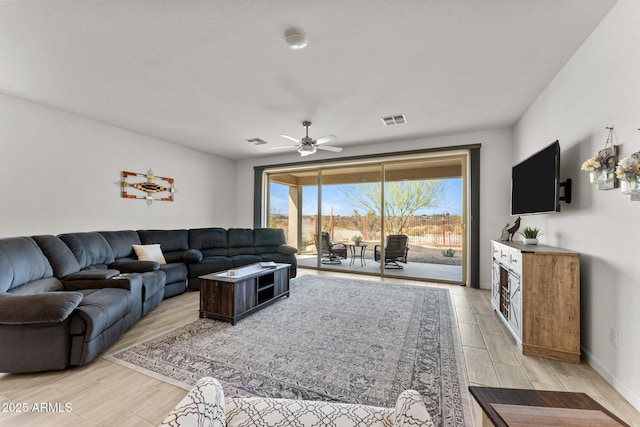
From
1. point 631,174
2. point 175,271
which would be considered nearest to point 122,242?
point 175,271

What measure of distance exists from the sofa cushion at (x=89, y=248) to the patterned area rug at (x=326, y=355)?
5.52 feet

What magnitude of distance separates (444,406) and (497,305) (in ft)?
6.75

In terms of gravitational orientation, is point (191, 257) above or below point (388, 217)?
below

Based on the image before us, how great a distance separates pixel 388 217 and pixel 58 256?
5.17m

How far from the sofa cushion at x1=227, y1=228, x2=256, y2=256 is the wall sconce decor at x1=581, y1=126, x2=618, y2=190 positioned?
5.21 m

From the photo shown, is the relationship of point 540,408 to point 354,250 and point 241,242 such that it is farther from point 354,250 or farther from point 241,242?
point 241,242

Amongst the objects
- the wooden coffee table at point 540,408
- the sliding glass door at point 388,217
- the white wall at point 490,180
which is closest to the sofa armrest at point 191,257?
the sliding glass door at point 388,217

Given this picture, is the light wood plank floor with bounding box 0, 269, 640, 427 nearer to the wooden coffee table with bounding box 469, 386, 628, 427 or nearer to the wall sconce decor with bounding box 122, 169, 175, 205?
the wooden coffee table with bounding box 469, 386, 628, 427

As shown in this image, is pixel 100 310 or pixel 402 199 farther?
pixel 402 199

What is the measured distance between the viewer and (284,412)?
1.05 metres

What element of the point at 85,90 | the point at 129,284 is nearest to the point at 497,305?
the point at 129,284

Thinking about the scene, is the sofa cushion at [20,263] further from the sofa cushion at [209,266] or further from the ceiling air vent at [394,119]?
the ceiling air vent at [394,119]

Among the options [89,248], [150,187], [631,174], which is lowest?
[89,248]

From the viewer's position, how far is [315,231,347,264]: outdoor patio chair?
6.19 m
